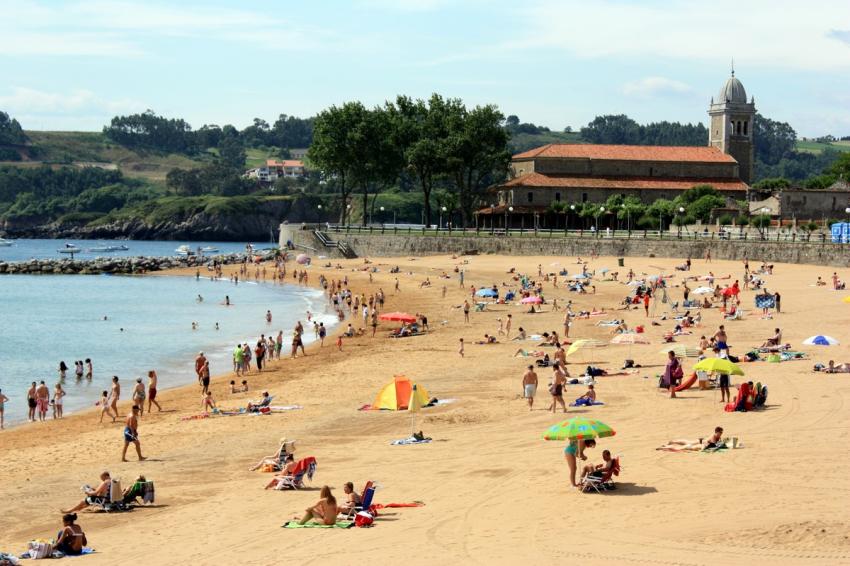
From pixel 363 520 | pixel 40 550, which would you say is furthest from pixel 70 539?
pixel 363 520

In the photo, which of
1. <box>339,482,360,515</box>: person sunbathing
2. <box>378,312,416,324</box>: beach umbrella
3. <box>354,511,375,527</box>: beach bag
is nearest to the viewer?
<box>354,511,375,527</box>: beach bag

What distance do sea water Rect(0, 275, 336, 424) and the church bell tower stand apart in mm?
50257

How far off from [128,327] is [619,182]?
184 feet

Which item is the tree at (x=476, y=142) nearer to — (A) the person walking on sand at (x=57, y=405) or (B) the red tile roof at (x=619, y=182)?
(B) the red tile roof at (x=619, y=182)

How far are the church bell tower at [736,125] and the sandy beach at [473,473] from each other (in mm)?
71961

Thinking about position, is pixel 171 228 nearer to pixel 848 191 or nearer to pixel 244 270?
pixel 244 270

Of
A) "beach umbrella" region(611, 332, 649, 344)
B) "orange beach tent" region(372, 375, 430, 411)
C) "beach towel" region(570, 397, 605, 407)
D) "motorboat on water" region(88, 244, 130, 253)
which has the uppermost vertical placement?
"motorboat on water" region(88, 244, 130, 253)

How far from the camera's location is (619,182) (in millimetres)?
93125

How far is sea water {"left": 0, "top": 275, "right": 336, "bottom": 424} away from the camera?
111ft

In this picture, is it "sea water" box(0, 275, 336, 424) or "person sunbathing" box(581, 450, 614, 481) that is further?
"sea water" box(0, 275, 336, 424)

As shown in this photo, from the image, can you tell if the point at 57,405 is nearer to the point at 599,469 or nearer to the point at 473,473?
the point at 473,473

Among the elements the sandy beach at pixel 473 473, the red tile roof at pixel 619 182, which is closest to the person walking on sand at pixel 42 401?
the sandy beach at pixel 473 473

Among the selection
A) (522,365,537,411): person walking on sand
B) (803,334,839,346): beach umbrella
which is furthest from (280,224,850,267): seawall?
(522,365,537,411): person walking on sand

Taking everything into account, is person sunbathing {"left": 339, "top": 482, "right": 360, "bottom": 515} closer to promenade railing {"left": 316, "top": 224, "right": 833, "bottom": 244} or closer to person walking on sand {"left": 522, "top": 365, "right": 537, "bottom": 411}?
person walking on sand {"left": 522, "top": 365, "right": 537, "bottom": 411}
